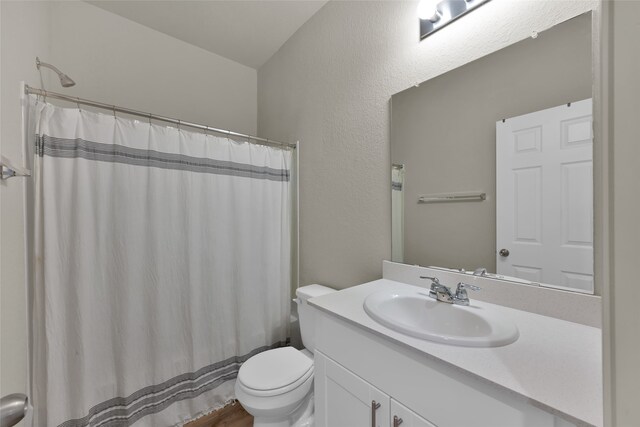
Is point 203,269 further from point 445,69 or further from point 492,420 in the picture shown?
point 445,69

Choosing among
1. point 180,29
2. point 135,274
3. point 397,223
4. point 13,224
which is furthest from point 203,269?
point 180,29

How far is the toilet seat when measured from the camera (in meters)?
1.27

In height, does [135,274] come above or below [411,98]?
below

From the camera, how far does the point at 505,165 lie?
1071mm

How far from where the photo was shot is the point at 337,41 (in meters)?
1.75

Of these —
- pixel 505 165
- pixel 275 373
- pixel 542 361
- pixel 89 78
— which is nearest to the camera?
pixel 542 361

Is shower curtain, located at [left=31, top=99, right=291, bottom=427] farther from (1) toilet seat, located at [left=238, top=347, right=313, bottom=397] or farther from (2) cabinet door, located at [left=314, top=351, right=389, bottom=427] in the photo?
(2) cabinet door, located at [left=314, top=351, right=389, bottom=427]

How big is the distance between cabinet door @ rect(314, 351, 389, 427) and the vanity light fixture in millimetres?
1548

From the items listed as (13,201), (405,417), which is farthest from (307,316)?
(13,201)

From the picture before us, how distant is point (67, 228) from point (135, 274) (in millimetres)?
388

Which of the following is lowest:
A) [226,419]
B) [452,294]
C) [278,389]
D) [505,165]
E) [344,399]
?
[226,419]

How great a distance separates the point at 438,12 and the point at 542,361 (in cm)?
143

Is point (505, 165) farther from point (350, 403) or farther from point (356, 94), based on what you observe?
point (350, 403)

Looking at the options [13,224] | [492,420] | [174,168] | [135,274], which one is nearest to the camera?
[492,420]
